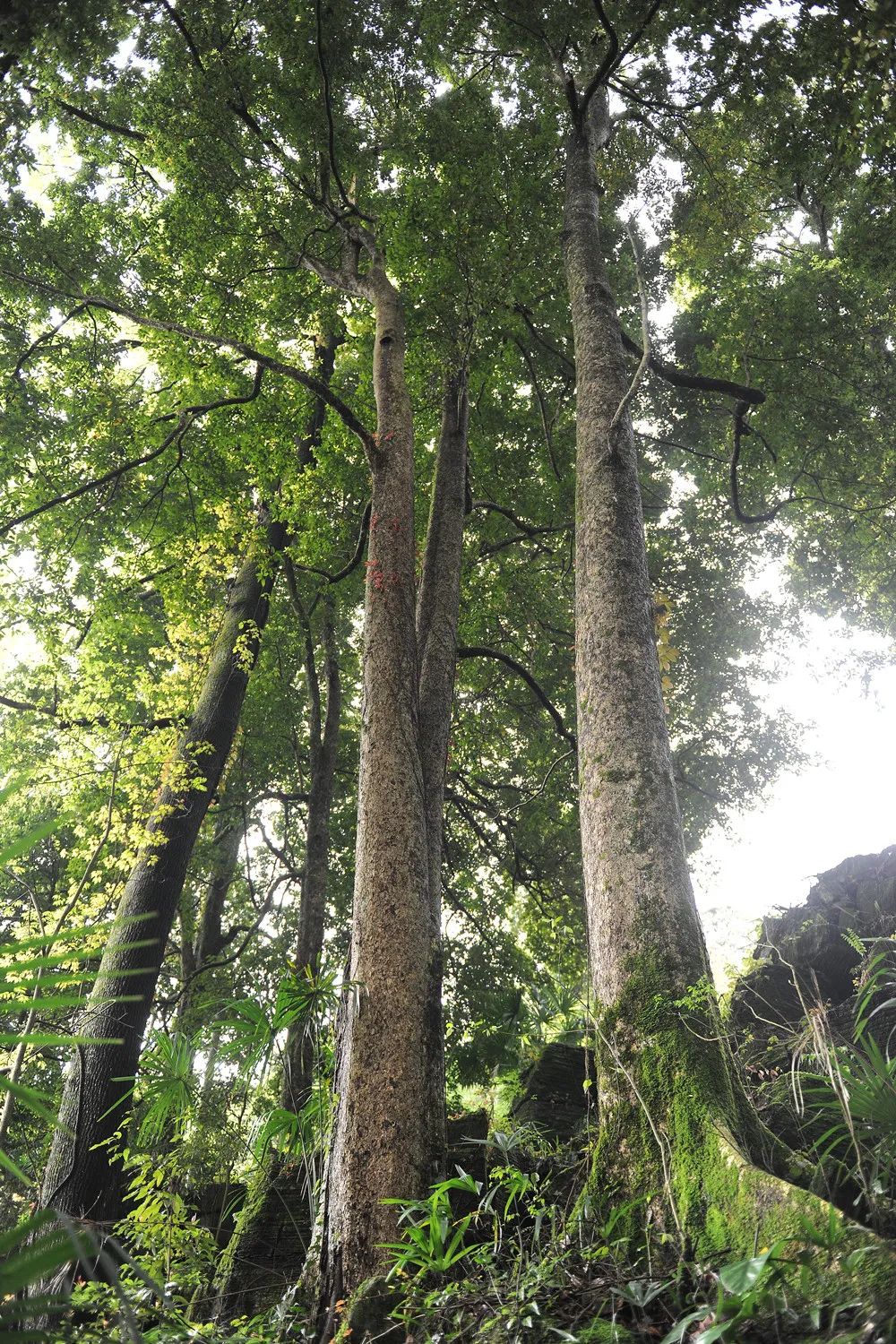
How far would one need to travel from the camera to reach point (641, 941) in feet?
11.1

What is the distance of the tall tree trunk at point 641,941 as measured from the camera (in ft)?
8.51

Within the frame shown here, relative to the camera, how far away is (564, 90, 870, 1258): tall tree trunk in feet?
8.51

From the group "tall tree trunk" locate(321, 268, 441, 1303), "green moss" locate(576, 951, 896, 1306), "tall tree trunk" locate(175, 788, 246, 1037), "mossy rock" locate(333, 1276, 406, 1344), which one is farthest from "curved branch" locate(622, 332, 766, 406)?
"tall tree trunk" locate(175, 788, 246, 1037)

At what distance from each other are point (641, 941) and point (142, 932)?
5502 mm

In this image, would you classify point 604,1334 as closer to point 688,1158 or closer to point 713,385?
point 688,1158

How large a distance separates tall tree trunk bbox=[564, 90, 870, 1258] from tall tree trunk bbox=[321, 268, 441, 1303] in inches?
36.0

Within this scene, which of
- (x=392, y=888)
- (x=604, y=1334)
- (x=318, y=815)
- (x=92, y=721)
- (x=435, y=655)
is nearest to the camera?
(x=604, y=1334)

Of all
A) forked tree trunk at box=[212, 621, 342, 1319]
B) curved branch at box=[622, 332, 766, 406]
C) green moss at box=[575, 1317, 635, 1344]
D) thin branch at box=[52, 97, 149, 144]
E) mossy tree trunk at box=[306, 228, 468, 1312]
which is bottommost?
forked tree trunk at box=[212, 621, 342, 1319]

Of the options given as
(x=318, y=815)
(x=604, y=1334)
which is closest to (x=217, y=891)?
(x=318, y=815)

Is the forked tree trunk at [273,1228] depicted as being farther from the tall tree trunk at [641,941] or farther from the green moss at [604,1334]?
the green moss at [604,1334]

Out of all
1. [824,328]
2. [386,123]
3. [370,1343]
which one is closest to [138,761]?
[370,1343]

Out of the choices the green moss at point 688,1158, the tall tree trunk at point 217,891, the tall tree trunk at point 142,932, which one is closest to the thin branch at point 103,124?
the tall tree trunk at point 142,932

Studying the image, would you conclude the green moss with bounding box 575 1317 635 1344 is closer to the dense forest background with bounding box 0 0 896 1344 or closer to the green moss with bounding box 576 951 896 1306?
the dense forest background with bounding box 0 0 896 1344

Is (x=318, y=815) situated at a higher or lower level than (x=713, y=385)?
lower
